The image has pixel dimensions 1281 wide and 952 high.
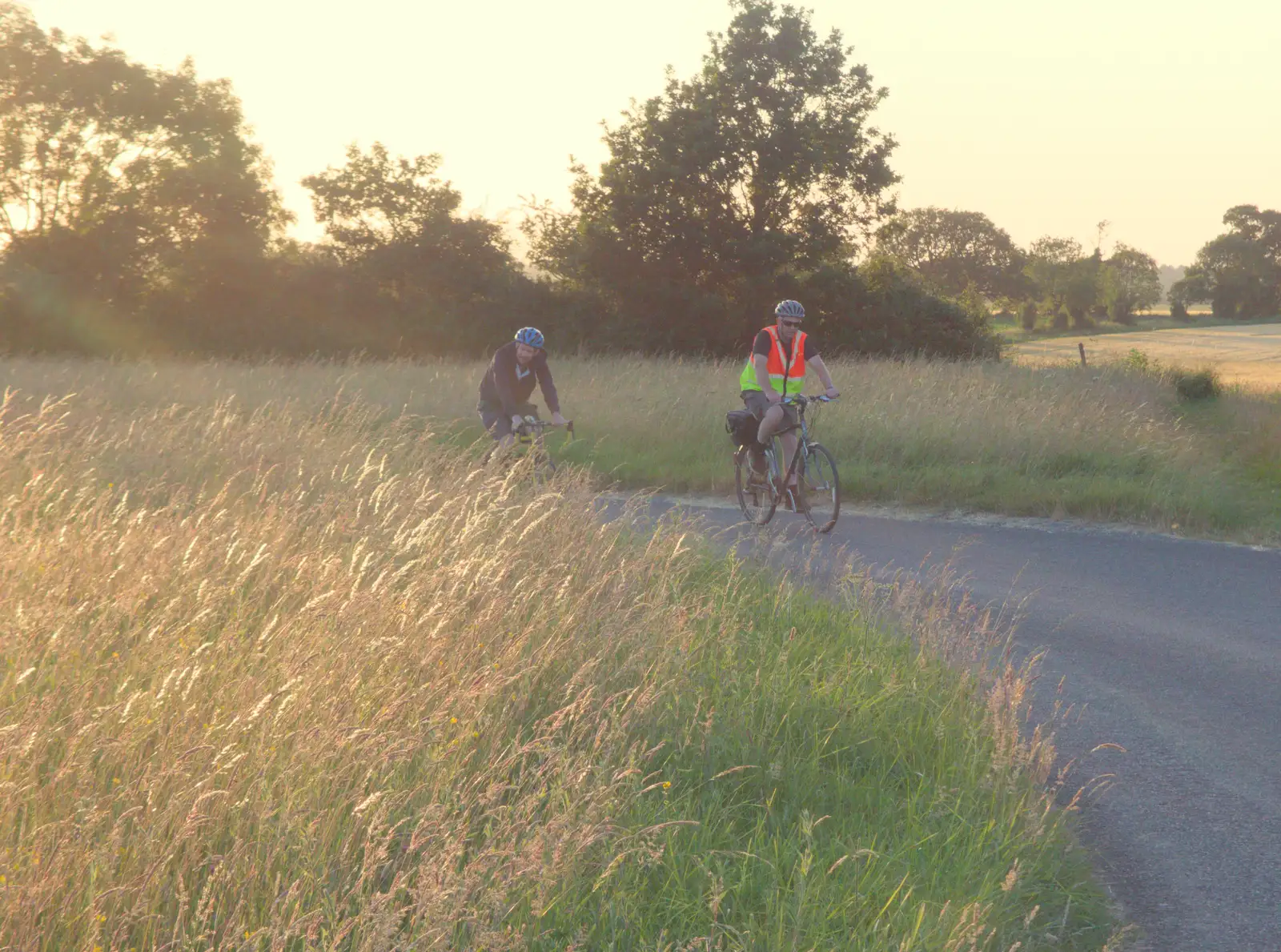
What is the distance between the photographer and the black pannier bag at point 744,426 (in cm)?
1175

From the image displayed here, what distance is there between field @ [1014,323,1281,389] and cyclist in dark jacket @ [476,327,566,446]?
70.8ft

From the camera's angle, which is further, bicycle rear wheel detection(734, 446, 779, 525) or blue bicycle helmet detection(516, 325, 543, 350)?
bicycle rear wheel detection(734, 446, 779, 525)

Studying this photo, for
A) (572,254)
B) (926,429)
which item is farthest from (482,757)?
(572,254)

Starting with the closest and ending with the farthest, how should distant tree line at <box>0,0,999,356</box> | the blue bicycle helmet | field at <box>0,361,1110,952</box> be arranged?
field at <box>0,361,1110,952</box>, the blue bicycle helmet, distant tree line at <box>0,0,999,356</box>

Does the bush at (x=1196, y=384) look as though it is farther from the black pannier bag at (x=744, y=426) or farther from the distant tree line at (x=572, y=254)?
the black pannier bag at (x=744, y=426)

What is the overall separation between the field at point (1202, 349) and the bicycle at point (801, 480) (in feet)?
65.9

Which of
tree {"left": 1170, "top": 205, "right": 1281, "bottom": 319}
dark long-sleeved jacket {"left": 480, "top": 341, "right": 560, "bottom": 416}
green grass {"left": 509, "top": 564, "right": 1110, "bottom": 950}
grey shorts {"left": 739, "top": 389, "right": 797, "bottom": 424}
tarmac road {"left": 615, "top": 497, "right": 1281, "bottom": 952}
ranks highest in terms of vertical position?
tree {"left": 1170, "top": 205, "right": 1281, "bottom": 319}

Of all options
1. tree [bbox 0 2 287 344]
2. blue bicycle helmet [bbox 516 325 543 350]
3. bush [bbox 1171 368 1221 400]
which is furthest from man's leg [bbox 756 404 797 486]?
tree [bbox 0 2 287 344]

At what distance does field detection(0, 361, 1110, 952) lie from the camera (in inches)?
106

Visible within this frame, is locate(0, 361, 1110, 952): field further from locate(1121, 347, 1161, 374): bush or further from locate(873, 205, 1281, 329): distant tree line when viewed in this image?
locate(873, 205, 1281, 329): distant tree line

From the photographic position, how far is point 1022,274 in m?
102

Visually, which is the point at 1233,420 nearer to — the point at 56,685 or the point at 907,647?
the point at 907,647

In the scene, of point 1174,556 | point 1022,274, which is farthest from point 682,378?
point 1022,274

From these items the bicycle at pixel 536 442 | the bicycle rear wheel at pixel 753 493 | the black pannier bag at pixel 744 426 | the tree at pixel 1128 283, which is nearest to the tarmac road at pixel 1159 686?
the bicycle rear wheel at pixel 753 493
